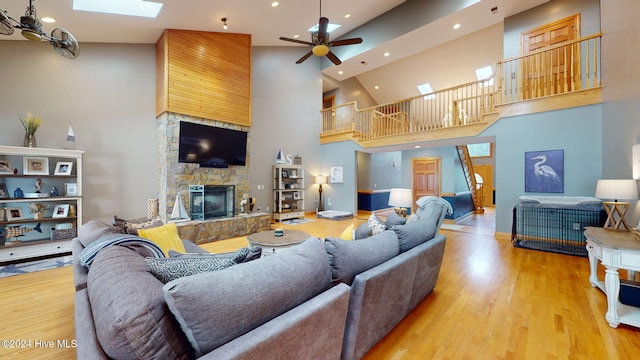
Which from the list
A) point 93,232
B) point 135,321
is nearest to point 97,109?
point 93,232

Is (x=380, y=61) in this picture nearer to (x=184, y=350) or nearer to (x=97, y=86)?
(x=97, y=86)

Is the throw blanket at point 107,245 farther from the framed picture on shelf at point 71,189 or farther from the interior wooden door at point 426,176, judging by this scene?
the interior wooden door at point 426,176

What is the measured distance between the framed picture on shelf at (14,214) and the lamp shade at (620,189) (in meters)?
8.25

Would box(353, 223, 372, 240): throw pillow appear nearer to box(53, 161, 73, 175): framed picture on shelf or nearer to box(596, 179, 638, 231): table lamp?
box(596, 179, 638, 231): table lamp

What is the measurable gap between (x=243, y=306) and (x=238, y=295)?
48 mm

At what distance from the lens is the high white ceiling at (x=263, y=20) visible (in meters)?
4.16

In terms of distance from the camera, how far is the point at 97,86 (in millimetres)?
4766

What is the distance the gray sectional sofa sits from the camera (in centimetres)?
85

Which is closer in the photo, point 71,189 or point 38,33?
point 38,33

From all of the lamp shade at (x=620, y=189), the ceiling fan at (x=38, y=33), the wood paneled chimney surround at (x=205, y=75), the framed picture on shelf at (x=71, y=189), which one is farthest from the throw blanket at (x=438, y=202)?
the framed picture on shelf at (x=71, y=189)

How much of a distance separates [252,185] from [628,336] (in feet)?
22.5

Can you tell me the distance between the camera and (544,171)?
491 centimetres

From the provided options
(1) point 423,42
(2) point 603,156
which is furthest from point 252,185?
(2) point 603,156

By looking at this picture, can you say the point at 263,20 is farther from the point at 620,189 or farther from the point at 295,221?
the point at 620,189
